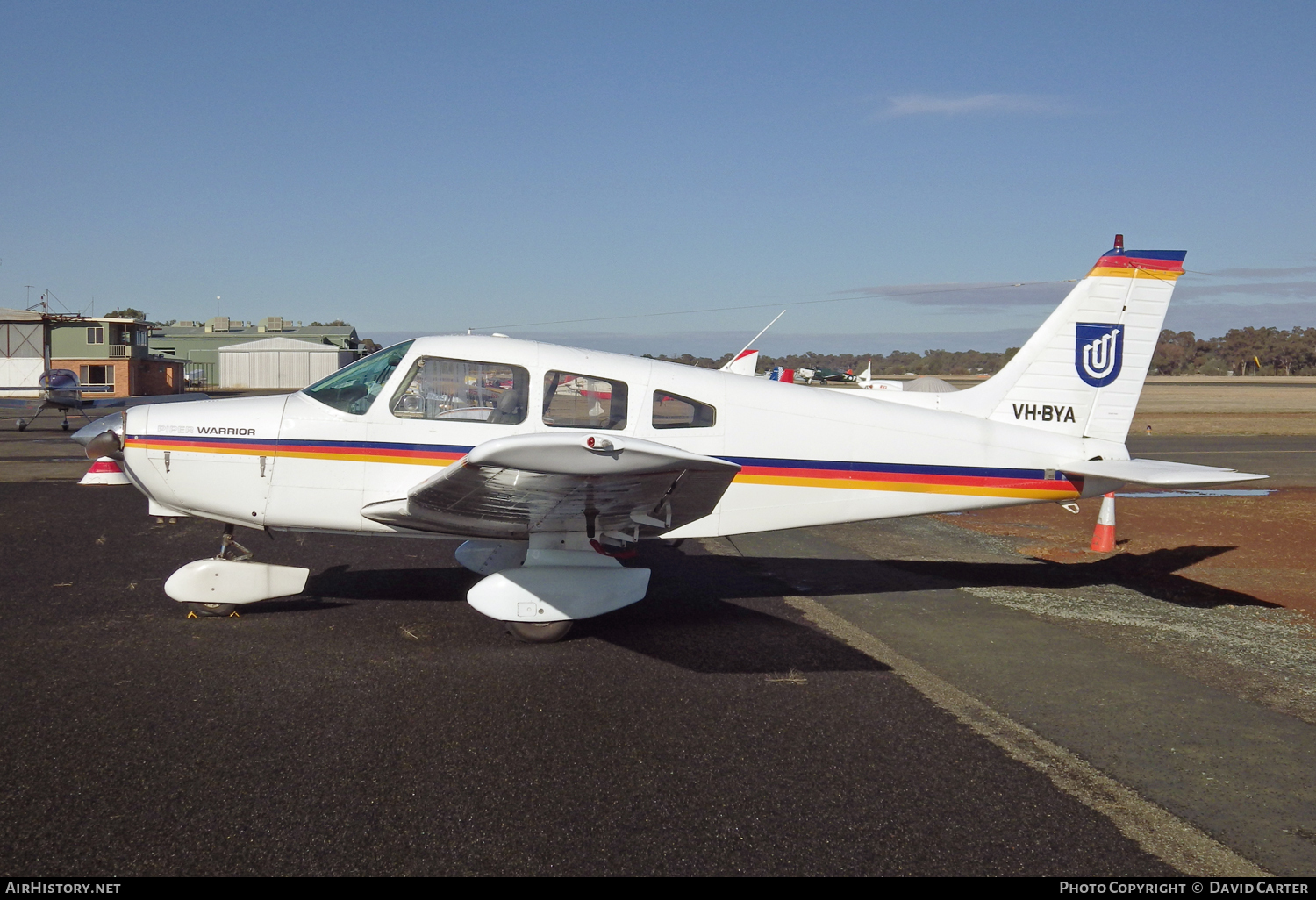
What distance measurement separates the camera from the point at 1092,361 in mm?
7645

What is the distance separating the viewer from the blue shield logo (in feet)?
25.0

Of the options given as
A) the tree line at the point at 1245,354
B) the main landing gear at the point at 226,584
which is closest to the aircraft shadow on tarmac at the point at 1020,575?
the main landing gear at the point at 226,584

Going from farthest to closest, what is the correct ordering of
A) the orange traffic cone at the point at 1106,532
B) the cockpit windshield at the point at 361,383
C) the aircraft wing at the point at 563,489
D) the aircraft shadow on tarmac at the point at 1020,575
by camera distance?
the orange traffic cone at the point at 1106,532, the aircraft shadow on tarmac at the point at 1020,575, the cockpit windshield at the point at 361,383, the aircraft wing at the point at 563,489

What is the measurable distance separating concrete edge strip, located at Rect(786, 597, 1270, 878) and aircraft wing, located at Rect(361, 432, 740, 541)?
1.83 metres

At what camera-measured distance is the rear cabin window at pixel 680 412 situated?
6500 millimetres

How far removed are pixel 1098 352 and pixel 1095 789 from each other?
15.3 ft

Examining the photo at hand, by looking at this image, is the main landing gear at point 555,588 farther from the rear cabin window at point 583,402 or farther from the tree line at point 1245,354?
the tree line at point 1245,354

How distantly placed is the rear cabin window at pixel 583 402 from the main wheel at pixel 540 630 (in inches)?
56.2

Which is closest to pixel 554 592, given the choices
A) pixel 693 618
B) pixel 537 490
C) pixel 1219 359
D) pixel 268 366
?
pixel 537 490

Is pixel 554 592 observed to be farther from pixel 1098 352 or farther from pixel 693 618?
pixel 1098 352

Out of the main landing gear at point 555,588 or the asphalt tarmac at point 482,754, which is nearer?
the asphalt tarmac at point 482,754

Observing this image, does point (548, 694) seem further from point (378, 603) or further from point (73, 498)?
point (73, 498)

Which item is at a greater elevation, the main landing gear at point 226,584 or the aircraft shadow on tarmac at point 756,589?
the main landing gear at point 226,584
